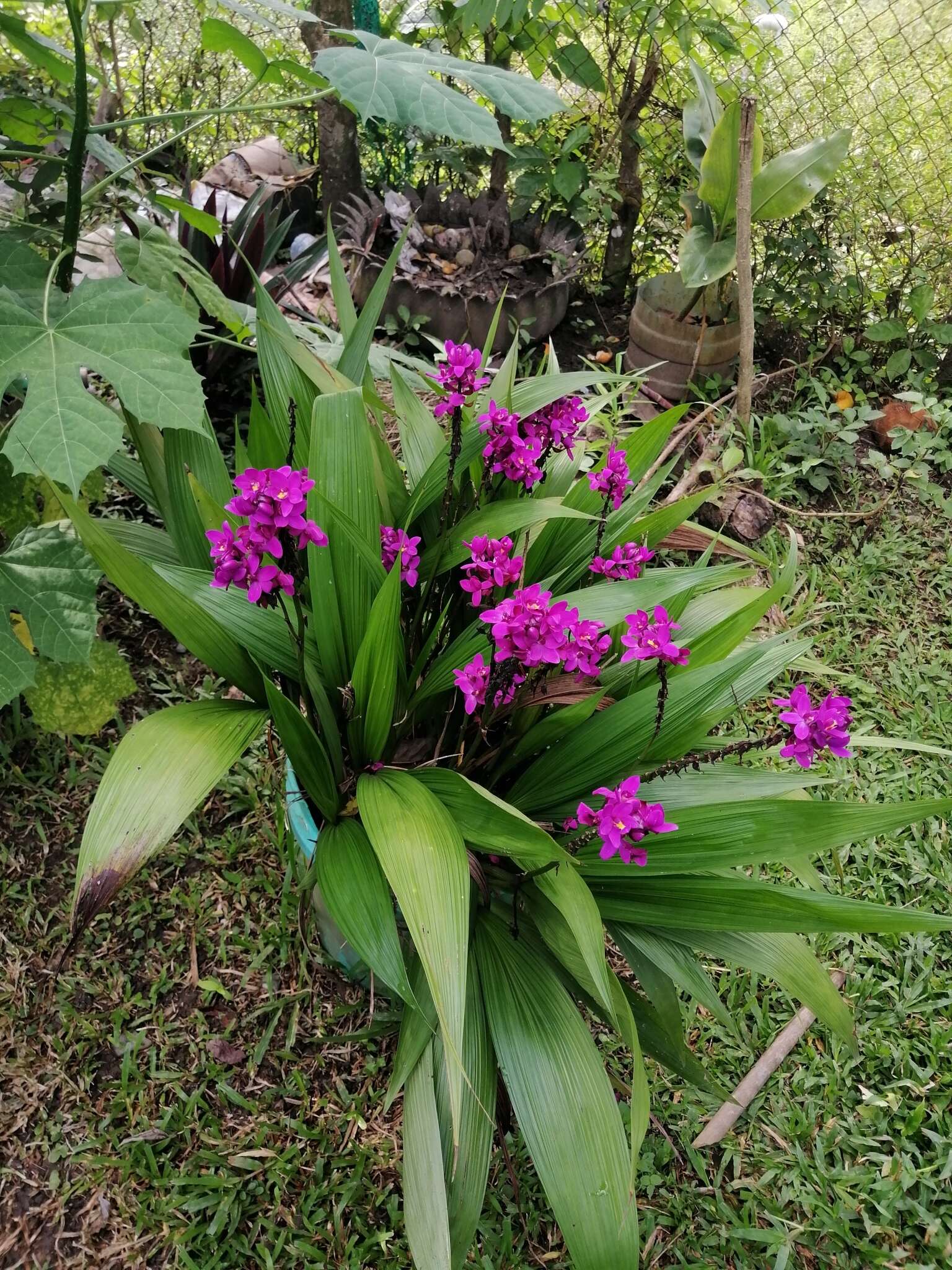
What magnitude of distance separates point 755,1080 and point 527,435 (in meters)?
1.14

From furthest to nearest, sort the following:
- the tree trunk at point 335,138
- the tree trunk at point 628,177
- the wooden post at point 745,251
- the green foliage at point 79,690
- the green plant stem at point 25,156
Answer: the tree trunk at point 628,177
the tree trunk at point 335,138
the wooden post at point 745,251
the green foliage at point 79,690
the green plant stem at point 25,156

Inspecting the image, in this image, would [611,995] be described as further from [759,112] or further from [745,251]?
[759,112]

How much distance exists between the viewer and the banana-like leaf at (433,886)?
2.80 feet

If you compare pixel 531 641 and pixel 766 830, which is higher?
pixel 531 641

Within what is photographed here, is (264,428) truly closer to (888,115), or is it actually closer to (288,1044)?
(288,1044)

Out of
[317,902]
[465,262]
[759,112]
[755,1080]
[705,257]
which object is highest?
[759,112]

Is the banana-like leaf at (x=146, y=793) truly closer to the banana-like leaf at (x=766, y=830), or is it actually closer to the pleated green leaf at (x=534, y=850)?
the pleated green leaf at (x=534, y=850)

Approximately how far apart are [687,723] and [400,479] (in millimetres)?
667

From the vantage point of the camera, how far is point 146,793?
98 cm

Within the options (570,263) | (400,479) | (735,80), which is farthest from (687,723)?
(735,80)

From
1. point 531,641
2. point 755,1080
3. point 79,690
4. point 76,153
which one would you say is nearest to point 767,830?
point 531,641

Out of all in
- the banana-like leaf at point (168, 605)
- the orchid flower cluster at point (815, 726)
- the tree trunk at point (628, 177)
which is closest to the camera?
the orchid flower cluster at point (815, 726)

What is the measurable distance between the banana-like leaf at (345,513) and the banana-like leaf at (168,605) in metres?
0.13

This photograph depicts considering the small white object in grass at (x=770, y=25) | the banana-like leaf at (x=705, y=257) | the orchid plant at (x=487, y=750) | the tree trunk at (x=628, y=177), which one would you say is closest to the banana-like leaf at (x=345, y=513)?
the orchid plant at (x=487, y=750)
